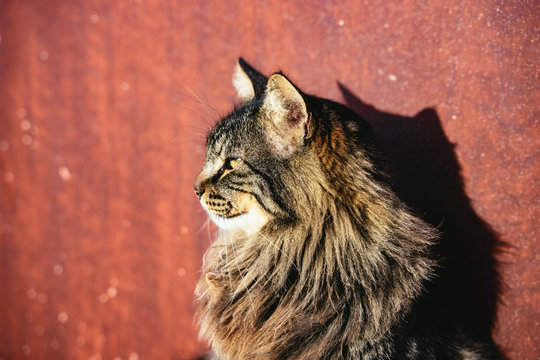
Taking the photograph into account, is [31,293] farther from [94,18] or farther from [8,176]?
[94,18]

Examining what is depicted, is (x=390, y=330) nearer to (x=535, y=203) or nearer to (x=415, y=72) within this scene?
(x=535, y=203)

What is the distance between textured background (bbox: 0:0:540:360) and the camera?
55.9 inches

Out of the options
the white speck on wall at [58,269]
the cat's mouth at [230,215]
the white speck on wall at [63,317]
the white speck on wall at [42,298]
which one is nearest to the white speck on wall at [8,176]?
the white speck on wall at [58,269]

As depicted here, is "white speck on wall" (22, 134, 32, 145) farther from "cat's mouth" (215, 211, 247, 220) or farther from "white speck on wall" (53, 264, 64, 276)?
"cat's mouth" (215, 211, 247, 220)

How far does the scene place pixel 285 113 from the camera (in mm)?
1203

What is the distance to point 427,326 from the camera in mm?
1266

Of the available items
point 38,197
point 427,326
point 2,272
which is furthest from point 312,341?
point 2,272

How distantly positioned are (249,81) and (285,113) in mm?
342

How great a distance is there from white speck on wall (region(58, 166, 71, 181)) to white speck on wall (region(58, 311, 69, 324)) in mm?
757

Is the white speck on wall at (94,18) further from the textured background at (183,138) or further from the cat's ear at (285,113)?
the cat's ear at (285,113)

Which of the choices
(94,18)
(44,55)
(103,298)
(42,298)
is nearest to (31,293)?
(42,298)

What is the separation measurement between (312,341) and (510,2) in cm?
117

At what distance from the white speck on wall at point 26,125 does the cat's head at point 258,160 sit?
1532 millimetres

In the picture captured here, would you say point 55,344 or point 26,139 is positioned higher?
point 26,139
